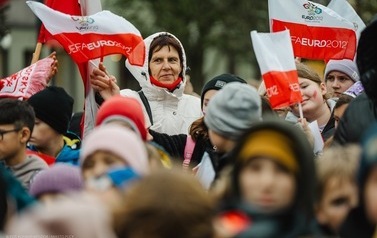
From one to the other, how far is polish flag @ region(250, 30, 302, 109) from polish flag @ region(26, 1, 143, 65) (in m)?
1.28

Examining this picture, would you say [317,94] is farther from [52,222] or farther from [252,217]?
[52,222]

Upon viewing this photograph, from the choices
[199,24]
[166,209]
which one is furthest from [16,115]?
[199,24]

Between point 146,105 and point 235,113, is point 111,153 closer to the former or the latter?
point 235,113

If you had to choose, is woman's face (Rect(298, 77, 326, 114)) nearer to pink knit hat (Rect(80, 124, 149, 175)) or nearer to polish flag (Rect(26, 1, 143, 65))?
polish flag (Rect(26, 1, 143, 65))

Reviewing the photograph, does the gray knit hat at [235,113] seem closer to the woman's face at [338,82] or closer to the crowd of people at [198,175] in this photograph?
the crowd of people at [198,175]

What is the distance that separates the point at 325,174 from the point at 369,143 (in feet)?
2.62

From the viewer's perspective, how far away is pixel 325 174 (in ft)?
22.2

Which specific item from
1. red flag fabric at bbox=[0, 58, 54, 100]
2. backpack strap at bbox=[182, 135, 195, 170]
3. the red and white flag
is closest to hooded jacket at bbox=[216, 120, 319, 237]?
backpack strap at bbox=[182, 135, 195, 170]

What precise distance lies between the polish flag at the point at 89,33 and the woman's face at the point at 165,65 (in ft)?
0.52

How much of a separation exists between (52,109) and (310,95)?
1.99 m

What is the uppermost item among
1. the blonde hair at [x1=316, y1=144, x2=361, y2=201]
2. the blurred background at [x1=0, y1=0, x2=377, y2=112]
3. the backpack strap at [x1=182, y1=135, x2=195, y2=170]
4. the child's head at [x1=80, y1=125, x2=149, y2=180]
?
the child's head at [x1=80, y1=125, x2=149, y2=180]

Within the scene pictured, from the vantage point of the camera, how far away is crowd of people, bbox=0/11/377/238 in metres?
5.23

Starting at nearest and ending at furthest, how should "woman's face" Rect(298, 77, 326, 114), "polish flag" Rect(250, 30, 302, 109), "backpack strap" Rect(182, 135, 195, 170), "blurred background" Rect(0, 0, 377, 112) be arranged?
"backpack strap" Rect(182, 135, 195, 170)
"polish flag" Rect(250, 30, 302, 109)
"woman's face" Rect(298, 77, 326, 114)
"blurred background" Rect(0, 0, 377, 112)

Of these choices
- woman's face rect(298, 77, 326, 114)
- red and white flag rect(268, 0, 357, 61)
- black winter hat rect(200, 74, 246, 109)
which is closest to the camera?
black winter hat rect(200, 74, 246, 109)
